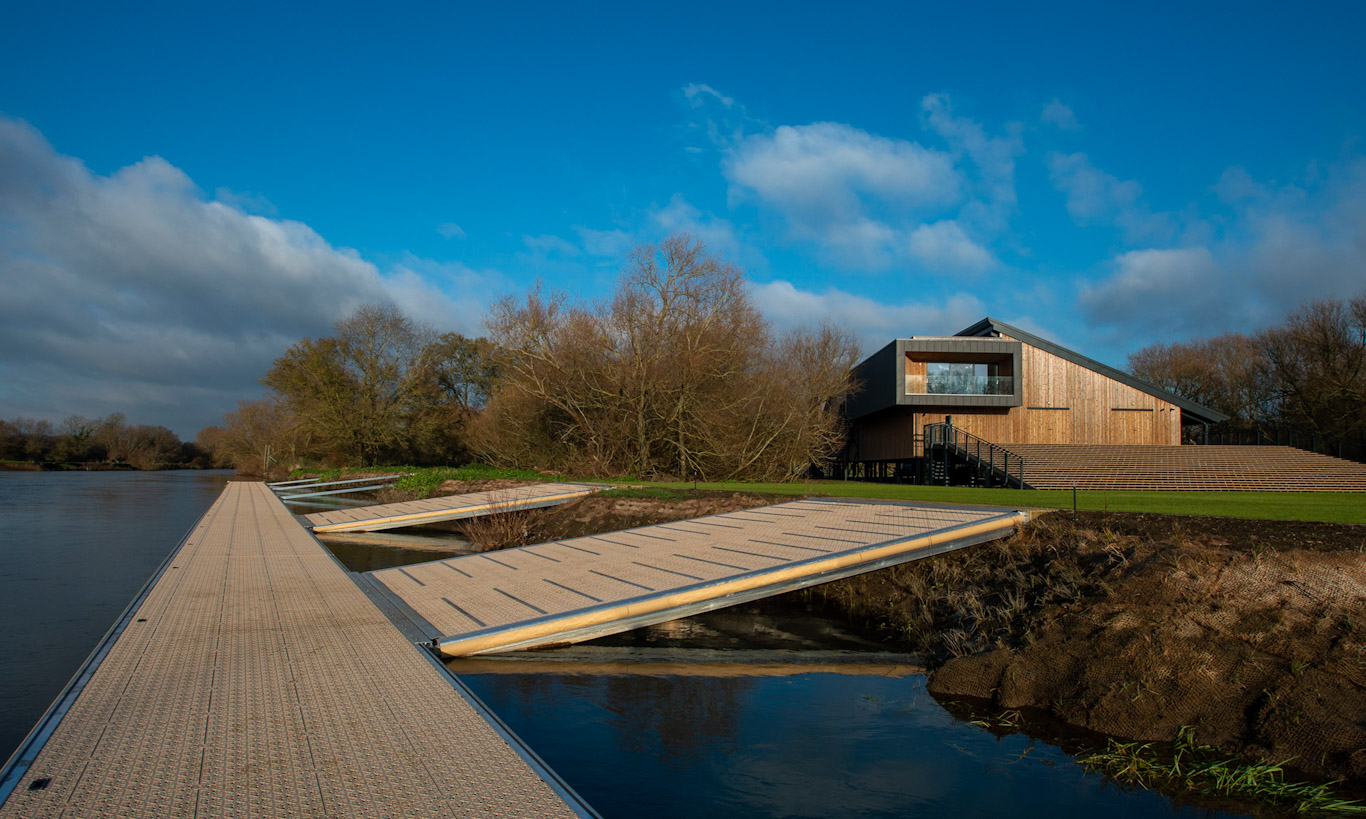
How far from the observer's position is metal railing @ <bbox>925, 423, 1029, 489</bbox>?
2254 cm

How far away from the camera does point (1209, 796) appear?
4.43m

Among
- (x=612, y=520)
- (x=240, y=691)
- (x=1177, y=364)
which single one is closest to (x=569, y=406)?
(x=612, y=520)

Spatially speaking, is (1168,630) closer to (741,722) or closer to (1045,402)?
(741,722)

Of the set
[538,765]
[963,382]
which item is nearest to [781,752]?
[538,765]

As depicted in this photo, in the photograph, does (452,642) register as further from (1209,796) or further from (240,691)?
(1209,796)

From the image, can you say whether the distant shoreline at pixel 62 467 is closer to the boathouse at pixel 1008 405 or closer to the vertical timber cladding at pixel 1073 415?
the boathouse at pixel 1008 405

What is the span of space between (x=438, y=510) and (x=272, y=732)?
1344 cm

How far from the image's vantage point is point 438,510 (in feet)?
55.3

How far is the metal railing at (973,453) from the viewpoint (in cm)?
2254

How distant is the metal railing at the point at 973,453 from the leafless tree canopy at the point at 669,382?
189 inches

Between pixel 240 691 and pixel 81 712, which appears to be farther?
pixel 240 691

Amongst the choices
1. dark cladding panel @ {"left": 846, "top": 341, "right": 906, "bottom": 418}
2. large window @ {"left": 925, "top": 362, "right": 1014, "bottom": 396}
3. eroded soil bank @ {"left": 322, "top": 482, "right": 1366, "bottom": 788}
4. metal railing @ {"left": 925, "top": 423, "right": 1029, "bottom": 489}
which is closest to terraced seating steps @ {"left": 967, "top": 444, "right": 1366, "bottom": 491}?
metal railing @ {"left": 925, "top": 423, "right": 1029, "bottom": 489}

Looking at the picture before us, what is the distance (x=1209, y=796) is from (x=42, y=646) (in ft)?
31.8

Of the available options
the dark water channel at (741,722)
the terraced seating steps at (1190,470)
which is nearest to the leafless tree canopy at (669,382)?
the terraced seating steps at (1190,470)
